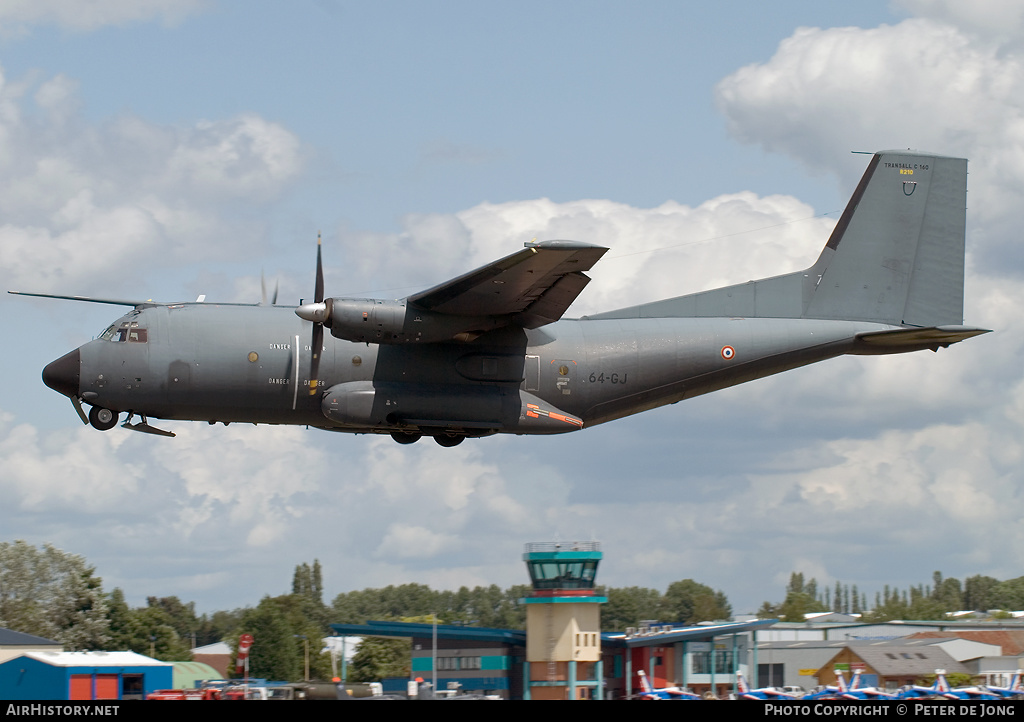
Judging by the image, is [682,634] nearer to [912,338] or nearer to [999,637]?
[999,637]

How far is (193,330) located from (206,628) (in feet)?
232

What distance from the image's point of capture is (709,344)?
1973cm

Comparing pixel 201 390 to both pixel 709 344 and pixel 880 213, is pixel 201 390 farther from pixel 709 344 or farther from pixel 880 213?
pixel 880 213

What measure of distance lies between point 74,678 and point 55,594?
80.4 ft

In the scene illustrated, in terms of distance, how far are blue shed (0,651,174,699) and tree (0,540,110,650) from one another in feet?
71.6

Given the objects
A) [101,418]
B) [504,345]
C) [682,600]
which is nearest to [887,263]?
[504,345]

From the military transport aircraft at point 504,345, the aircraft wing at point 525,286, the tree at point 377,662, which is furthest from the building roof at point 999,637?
the aircraft wing at point 525,286

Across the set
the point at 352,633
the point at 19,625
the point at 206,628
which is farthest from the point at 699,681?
the point at 206,628

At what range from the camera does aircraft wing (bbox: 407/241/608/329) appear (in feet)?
52.9

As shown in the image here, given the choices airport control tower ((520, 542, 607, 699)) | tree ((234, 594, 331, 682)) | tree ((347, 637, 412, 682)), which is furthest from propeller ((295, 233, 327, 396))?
tree ((347, 637, 412, 682))

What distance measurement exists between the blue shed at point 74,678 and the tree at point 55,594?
2182 centimetres

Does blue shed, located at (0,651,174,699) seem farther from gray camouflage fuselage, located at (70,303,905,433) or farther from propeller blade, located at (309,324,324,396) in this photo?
propeller blade, located at (309,324,324,396)

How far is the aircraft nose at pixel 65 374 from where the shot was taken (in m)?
17.8

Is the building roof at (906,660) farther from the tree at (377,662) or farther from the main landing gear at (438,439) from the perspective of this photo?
the main landing gear at (438,439)
